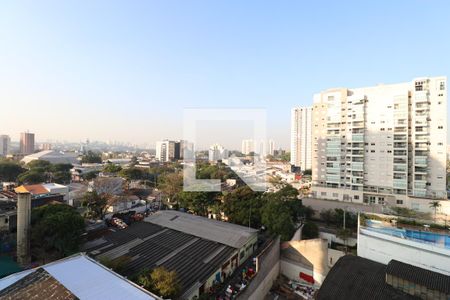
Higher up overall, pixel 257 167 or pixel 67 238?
pixel 257 167

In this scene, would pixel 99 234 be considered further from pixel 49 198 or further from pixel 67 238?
pixel 49 198

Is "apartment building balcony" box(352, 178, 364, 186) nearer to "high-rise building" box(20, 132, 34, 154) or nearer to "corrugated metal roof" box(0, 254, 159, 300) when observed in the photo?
"corrugated metal roof" box(0, 254, 159, 300)

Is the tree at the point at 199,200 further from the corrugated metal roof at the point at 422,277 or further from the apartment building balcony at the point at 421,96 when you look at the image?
the apartment building balcony at the point at 421,96

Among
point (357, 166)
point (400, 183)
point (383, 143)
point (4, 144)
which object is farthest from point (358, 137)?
point (4, 144)

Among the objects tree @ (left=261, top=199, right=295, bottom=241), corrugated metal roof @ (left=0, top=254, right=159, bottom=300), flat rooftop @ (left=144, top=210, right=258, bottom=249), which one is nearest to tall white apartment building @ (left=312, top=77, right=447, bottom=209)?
tree @ (left=261, top=199, right=295, bottom=241)

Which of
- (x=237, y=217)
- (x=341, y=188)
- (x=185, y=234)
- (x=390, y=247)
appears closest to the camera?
(x=390, y=247)

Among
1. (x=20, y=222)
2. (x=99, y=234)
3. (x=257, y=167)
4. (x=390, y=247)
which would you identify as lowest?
(x=99, y=234)

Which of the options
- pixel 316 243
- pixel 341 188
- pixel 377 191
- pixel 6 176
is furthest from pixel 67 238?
pixel 6 176

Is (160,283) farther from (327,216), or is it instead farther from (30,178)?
(30,178)
